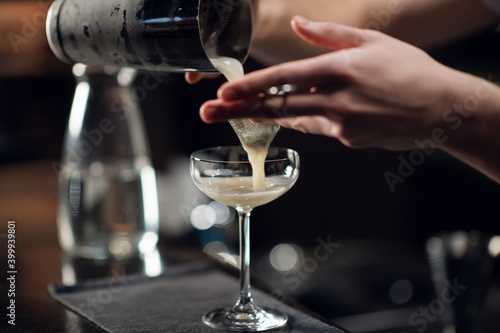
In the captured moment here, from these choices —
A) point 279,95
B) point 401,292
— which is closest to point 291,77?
point 279,95

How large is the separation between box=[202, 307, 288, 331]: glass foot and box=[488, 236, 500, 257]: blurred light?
59 centimetres

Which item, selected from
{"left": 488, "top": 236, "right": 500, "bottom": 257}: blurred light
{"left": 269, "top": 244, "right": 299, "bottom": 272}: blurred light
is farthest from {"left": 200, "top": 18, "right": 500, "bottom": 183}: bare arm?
{"left": 269, "top": 244, "right": 299, "bottom": 272}: blurred light

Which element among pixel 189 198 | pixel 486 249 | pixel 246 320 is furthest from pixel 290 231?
pixel 246 320

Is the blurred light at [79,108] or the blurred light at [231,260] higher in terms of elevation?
the blurred light at [79,108]

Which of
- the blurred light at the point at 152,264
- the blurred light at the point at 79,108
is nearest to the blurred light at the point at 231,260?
the blurred light at the point at 152,264

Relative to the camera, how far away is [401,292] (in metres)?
2.48

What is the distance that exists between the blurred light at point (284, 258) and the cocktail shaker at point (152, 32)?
1802mm

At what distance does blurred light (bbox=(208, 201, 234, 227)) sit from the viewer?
2879 millimetres

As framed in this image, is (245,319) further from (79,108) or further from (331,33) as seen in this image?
(79,108)

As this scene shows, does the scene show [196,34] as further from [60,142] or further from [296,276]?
[60,142]

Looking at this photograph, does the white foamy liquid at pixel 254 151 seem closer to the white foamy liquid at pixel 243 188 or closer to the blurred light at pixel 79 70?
the white foamy liquid at pixel 243 188

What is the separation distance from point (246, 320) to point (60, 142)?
9.81ft

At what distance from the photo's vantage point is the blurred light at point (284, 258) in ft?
9.89

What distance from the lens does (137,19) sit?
1218mm
